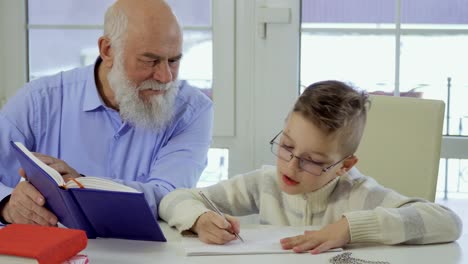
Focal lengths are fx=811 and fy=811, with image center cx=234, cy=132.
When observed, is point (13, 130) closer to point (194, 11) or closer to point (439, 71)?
point (194, 11)

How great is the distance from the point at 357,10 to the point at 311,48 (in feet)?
0.77

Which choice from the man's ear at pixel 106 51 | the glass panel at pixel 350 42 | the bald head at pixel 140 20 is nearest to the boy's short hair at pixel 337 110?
the bald head at pixel 140 20

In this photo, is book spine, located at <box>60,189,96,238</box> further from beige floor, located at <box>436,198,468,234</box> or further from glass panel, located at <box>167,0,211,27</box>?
beige floor, located at <box>436,198,468,234</box>

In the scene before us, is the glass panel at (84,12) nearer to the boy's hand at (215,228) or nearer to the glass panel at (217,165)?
the glass panel at (217,165)

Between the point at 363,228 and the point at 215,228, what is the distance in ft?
1.07

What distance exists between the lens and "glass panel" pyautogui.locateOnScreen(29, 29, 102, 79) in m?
3.41

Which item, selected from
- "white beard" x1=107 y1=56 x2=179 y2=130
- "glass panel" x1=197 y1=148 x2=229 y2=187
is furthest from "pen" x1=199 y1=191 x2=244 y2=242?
"glass panel" x1=197 y1=148 x2=229 y2=187

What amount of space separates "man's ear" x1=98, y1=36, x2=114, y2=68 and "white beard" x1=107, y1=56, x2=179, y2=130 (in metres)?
0.06

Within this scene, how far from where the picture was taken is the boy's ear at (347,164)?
1.94 meters

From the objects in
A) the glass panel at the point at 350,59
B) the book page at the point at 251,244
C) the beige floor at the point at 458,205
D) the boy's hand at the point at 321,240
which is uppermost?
the glass panel at the point at 350,59

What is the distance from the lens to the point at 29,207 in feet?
6.35

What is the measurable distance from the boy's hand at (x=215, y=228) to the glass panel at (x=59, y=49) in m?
1.71

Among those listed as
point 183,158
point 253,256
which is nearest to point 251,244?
point 253,256

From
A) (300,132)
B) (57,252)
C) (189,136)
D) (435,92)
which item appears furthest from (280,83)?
(57,252)
